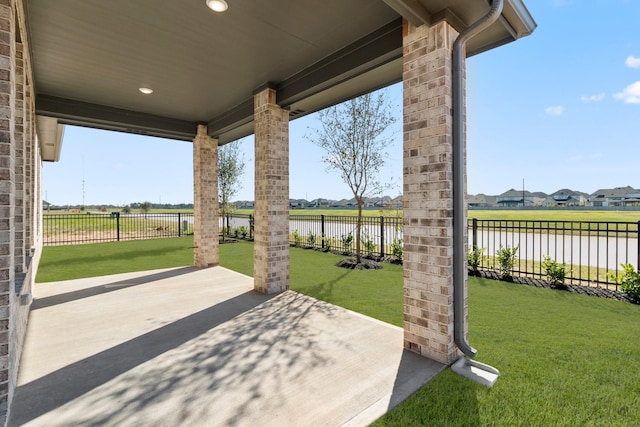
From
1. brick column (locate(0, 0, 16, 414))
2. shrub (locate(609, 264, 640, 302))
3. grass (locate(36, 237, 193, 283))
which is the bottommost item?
grass (locate(36, 237, 193, 283))

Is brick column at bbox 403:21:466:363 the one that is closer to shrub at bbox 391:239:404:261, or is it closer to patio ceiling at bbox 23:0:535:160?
patio ceiling at bbox 23:0:535:160

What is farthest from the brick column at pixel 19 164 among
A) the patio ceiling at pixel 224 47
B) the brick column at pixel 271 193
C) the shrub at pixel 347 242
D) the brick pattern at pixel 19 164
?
the shrub at pixel 347 242

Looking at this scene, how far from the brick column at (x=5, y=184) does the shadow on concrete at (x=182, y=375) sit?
1.57 feet

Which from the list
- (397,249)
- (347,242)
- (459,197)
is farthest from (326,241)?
(459,197)

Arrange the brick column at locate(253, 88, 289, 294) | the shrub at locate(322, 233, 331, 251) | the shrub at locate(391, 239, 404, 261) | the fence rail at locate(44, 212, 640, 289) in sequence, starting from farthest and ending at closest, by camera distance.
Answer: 1. the shrub at locate(322, 233, 331, 251)
2. the shrub at locate(391, 239, 404, 261)
3. the fence rail at locate(44, 212, 640, 289)
4. the brick column at locate(253, 88, 289, 294)

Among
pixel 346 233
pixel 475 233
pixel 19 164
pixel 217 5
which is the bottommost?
pixel 346 233

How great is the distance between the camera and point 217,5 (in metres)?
2.80

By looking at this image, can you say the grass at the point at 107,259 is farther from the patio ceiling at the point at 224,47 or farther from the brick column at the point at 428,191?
the brick column at the point at 428,191

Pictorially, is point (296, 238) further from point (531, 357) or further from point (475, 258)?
point (531, 357)

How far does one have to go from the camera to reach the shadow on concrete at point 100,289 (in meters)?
4.39

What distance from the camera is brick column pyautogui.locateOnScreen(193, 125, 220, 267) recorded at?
695 cm

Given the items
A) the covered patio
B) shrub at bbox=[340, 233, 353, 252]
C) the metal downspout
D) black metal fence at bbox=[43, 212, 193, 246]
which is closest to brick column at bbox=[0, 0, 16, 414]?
the covered patio

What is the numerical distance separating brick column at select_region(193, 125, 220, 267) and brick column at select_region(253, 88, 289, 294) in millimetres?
2523

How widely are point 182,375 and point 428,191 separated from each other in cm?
268
